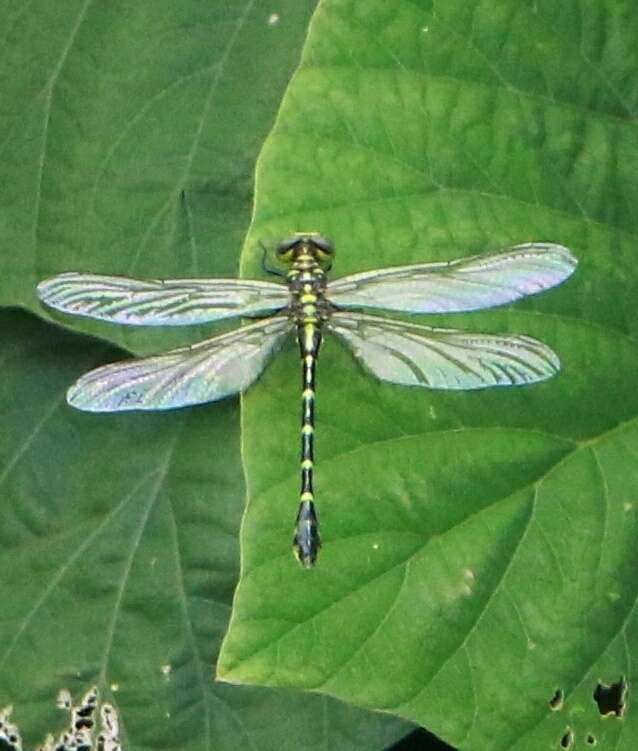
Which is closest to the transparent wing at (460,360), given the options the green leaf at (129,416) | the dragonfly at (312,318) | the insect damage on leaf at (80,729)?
the dragonfly at (312,318)

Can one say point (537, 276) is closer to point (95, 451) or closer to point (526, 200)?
point (526, 200)

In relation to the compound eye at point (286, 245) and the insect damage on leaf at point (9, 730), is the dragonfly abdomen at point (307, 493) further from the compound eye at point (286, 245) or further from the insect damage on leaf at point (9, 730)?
the insect damage on leaf at point (9, 730)

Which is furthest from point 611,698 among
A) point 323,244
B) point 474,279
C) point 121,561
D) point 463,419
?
point 121,561

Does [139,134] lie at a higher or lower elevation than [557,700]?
higher

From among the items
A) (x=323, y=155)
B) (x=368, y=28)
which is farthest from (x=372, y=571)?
(x=368, y=28)

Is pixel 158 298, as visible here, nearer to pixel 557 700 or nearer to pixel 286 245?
pixel 286 245

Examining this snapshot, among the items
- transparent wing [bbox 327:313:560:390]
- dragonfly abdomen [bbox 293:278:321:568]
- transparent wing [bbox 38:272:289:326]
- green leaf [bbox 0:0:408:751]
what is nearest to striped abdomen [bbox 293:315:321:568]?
dragonfly abdomen [bbox 293:278:321:568]

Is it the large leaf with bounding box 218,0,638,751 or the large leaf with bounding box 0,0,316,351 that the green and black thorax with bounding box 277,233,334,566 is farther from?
the large leaf with bounding box 0,0,316,351

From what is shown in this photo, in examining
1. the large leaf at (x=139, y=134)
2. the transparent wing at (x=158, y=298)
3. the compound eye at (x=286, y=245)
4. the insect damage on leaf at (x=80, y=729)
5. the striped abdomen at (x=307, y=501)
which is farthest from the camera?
the insect damage on leaf at (x=80, y=729)
